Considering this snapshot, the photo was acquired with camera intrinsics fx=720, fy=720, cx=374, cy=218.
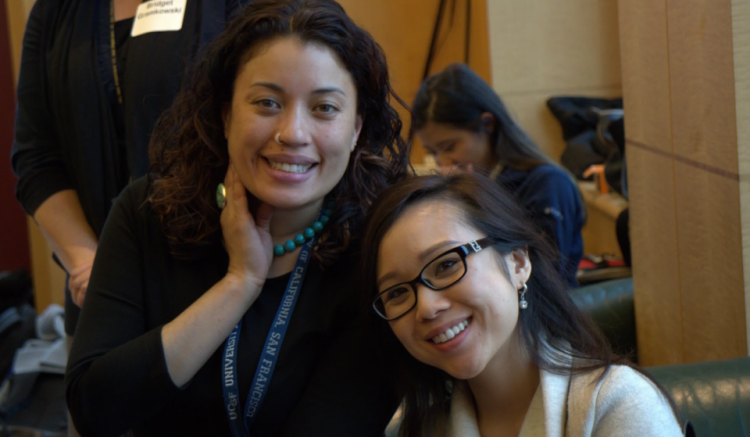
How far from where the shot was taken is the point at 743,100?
5.25ft

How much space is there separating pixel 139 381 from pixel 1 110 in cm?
462

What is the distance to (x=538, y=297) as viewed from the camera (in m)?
1.37

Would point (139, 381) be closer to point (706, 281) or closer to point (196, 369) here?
point (196, 369)

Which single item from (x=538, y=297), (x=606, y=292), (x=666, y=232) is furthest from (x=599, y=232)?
(x=538, y=297)

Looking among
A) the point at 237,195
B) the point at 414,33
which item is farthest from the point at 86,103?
the point at 414,33

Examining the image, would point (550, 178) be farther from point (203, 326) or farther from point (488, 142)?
point (203, 326)

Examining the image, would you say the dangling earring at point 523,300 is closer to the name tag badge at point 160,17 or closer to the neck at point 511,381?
the neck at point 511,381

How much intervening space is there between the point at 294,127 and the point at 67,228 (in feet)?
2.64

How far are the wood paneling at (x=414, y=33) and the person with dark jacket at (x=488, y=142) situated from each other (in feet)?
8.21

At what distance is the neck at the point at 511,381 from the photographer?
51.8 inches

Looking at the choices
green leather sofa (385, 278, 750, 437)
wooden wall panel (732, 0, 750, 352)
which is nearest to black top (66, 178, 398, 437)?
green leather sofa (385, 278, 750, 437)

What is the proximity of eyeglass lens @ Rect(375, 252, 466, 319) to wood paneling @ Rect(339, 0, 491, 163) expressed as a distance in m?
4.20

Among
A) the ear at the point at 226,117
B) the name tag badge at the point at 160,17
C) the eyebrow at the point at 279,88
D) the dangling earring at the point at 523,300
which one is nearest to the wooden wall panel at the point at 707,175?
the dangling earring at the point at 523,300

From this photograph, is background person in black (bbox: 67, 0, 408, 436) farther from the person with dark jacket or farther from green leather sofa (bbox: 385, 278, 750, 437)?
the person with dark jacket
